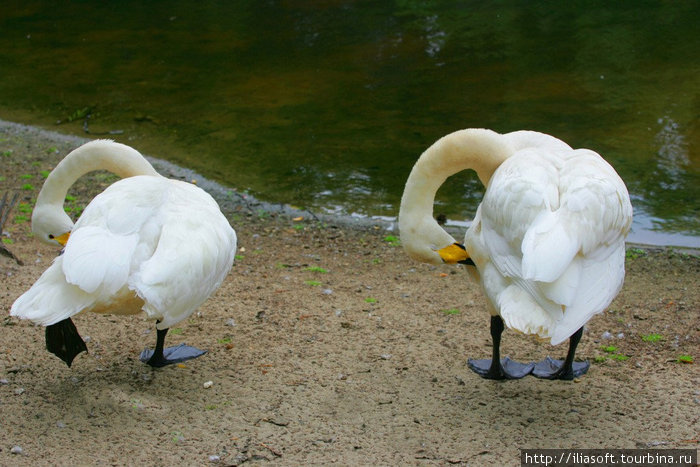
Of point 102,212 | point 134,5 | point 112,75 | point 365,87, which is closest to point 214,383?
point 102,212

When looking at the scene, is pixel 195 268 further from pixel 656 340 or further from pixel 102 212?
pixel 656 340

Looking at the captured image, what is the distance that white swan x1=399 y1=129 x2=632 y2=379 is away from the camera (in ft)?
12.0

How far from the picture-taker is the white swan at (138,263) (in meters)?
3.79

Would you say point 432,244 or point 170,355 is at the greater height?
point 432,244

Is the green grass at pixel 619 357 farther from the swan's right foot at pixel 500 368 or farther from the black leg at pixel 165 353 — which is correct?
the black leg at pixel 165 353

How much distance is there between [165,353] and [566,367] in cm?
242

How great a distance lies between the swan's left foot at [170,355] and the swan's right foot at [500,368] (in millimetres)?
1692

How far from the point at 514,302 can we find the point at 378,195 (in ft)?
13.6

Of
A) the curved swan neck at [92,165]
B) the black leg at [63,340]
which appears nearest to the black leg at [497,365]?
the black leg at [63,340]

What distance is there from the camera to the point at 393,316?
5535mm

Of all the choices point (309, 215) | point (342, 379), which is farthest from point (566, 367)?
point (309, 215)

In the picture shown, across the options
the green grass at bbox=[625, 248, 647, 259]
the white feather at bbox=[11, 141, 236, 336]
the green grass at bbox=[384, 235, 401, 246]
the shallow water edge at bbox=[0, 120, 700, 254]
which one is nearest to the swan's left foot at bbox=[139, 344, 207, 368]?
the white feather at bbox=[11, 141, 236, 336]

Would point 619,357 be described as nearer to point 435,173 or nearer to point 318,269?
point 435,173

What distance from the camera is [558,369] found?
4.64m
